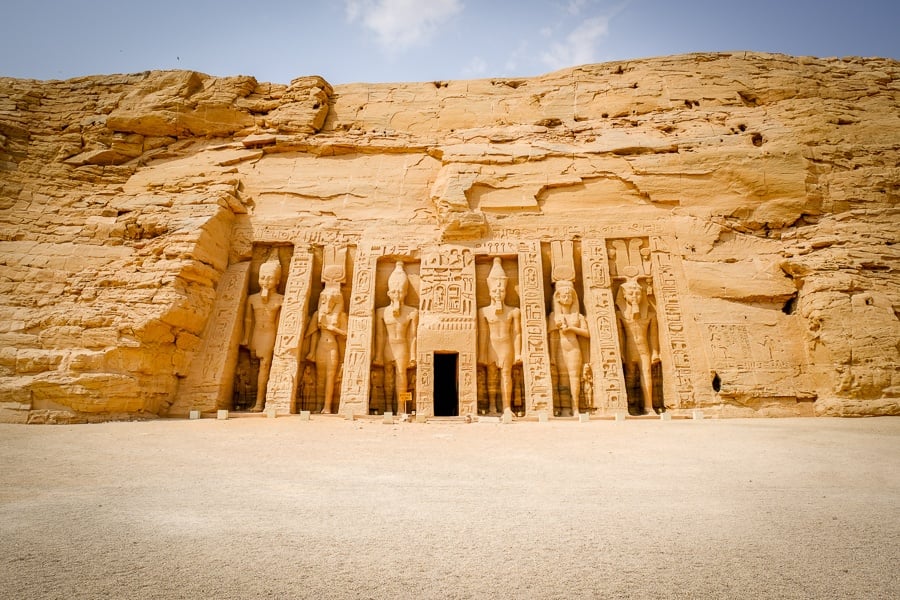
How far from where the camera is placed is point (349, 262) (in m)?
11.4

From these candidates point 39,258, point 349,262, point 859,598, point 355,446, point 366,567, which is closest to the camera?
point 859,598

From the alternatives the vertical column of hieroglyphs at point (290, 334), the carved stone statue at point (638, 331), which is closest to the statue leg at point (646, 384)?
the carved stone statue at point (638, 331)

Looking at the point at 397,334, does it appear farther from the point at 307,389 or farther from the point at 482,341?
the point at 307,389

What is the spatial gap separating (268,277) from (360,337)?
2.61 meters

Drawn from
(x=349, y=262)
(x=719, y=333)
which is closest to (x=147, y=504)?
(x=349, y=262)

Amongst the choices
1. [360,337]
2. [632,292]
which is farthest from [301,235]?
[632,292]

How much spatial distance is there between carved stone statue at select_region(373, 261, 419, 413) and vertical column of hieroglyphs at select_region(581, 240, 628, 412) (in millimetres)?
3936

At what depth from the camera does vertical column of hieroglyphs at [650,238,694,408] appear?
9750mm

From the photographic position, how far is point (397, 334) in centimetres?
1059

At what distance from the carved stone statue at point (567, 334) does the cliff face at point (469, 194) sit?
1662 millimetres

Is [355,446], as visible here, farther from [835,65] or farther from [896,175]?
[835,65]

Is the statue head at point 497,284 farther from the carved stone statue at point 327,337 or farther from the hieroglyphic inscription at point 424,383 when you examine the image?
the carved stone statue at point 327,337

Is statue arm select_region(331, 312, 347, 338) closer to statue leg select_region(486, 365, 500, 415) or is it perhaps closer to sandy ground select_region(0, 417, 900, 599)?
statue leg select_region(486, 365, 500, 415)

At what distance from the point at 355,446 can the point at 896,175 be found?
12848 millimetres
